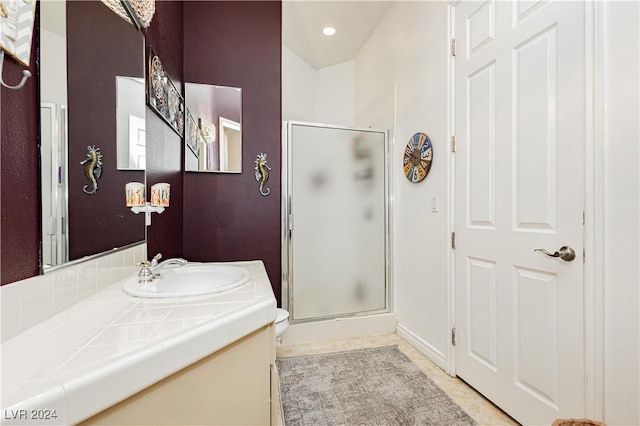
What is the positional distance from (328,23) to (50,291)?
3.14m

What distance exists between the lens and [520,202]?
140 centimetres

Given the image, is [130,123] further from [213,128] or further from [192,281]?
[213,128]

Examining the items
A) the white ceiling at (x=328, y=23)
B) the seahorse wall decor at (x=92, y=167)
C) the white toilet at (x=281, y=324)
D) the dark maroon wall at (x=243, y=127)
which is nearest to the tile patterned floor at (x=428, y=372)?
the white toilet at (x=281, y=324)

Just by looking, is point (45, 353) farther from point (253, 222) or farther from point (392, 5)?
point (392, 5)

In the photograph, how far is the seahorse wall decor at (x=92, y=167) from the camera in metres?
0.92

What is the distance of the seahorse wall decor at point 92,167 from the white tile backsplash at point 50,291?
0.80 ft

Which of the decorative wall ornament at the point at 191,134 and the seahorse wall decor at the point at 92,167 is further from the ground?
the decorative wall ornament at the point at 191,134

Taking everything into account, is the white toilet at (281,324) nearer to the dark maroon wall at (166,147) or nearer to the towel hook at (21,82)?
the dark maroon wall at (166,147)

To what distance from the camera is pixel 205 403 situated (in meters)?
0.71

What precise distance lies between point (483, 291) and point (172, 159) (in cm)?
211

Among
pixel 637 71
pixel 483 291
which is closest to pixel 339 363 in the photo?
pixel 483 291

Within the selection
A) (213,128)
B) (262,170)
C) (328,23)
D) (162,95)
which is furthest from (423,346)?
(328,23)

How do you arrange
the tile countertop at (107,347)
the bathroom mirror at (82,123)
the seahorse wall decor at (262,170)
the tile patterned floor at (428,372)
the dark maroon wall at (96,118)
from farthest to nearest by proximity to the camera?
the seahorse wall decor at (262,170) → the tile patterned floor at (428,372) → the dark maroon wall at (96,118) → the bathroom mirror at (82,123) → the tile countertop at (107,347)

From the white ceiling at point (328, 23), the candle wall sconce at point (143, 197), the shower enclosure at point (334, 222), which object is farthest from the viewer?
the white ceiling at point (328, 23)
